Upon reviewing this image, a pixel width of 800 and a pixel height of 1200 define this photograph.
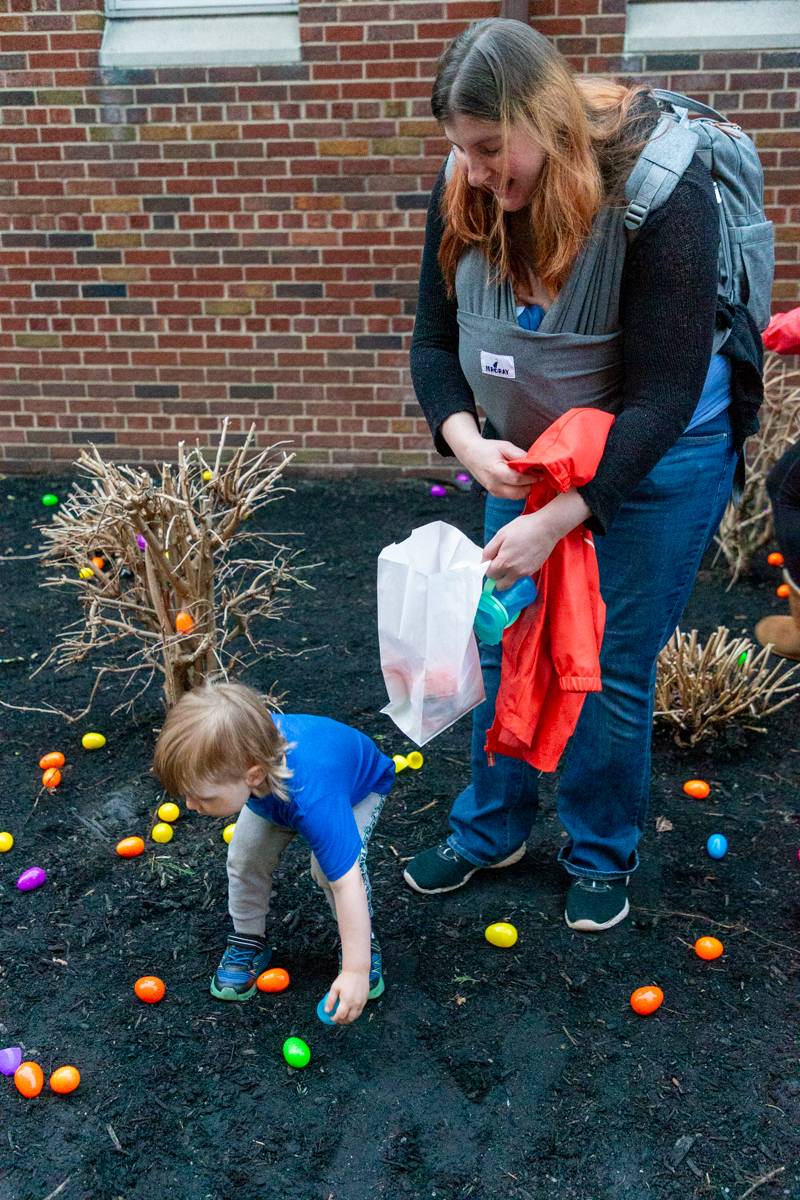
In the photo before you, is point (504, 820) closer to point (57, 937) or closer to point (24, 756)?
point (57, 937)

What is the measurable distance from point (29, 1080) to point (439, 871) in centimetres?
107

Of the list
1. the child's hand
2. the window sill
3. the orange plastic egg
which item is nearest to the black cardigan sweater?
the child's hand

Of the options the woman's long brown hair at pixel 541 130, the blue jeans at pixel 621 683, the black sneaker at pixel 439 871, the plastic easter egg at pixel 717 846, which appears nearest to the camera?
the woman's long brown hair at pixel 541 130

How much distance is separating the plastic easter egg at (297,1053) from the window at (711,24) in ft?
16.1

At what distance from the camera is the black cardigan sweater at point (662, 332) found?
199 cm

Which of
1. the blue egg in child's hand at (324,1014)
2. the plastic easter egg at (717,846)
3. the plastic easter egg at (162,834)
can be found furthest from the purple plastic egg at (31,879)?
the plastic easter egg at (717,846)

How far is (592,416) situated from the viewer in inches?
83.7

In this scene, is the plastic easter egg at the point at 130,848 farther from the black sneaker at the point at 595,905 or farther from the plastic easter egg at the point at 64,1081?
the black sneaker at the point at 595,905

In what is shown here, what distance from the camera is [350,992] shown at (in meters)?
2.12

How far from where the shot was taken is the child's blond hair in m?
2.09

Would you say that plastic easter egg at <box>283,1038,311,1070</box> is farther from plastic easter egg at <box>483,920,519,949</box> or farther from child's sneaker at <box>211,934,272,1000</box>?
plastic easter egg at <box>483,920,519,949</box>

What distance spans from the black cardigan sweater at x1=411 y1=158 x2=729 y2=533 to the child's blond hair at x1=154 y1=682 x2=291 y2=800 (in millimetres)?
756

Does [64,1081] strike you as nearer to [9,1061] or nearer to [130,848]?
[9,1061]

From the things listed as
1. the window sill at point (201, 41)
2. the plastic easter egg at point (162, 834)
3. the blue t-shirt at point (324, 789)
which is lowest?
the plastic easter egg at point (162, 834)
